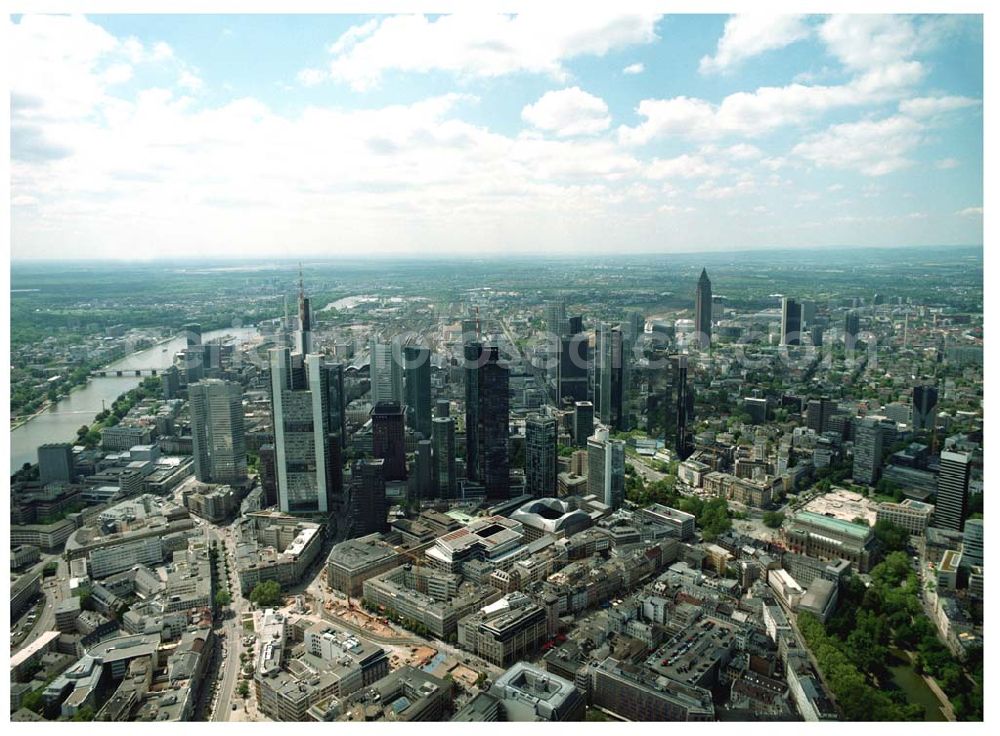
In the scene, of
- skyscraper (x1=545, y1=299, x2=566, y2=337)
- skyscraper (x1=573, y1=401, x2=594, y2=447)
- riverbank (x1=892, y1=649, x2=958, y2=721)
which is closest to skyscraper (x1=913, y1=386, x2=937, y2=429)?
skyscraper (x1=573, y1=401, x2=594, y2=447)

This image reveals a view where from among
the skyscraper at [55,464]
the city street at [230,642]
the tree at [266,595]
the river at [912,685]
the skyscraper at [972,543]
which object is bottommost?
the river at [912,685]

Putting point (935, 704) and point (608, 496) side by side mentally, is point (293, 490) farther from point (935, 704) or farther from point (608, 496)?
point (935, 704)

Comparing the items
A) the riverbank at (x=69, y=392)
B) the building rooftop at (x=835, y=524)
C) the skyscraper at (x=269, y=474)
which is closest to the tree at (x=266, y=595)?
the skyscraper at (x=269, y=474)

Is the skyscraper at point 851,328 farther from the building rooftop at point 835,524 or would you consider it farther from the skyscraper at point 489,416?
the skyscraper at point 489,416

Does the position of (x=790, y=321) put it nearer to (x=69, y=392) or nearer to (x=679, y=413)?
(x=679, y=413)

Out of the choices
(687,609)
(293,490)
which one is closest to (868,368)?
(687,609)

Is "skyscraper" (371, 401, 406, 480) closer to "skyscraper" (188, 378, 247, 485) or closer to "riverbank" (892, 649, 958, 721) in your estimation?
"skyscraper" (188, 378, 247, 485)

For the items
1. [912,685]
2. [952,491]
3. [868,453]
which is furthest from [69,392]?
[952,491]
